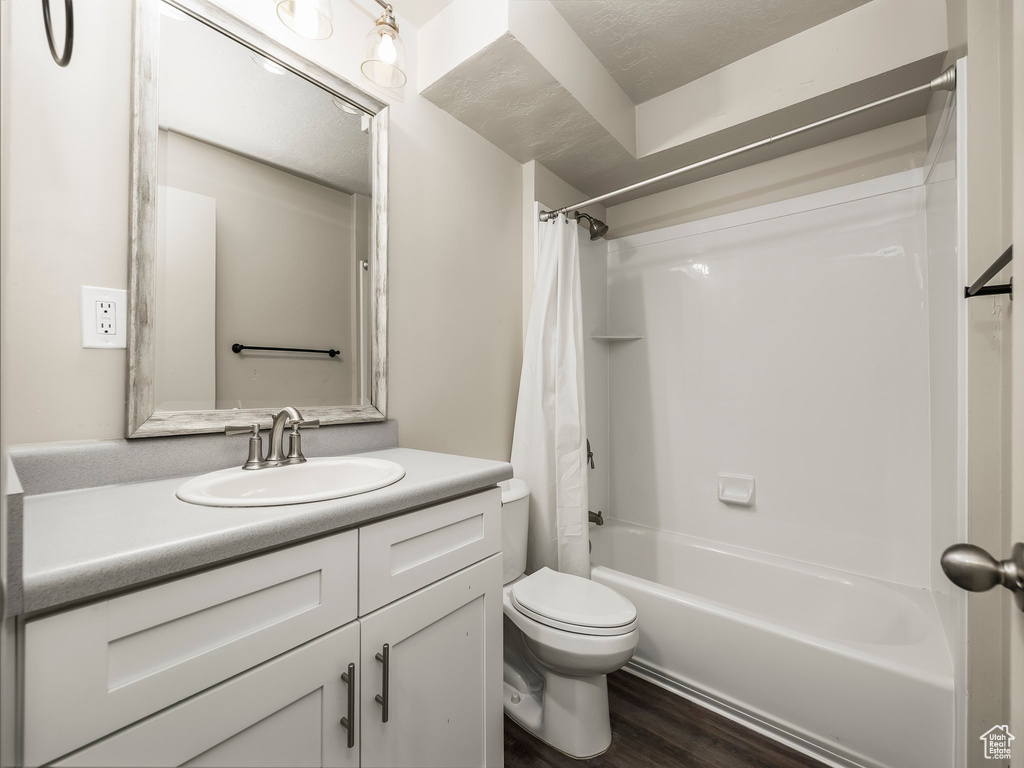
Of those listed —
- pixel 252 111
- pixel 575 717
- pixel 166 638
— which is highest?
pixel 252 111

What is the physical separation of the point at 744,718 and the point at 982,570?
1421 millimetres

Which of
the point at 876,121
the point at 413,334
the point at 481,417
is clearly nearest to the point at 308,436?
the point at 413,334

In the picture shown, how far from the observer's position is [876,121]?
1.77m

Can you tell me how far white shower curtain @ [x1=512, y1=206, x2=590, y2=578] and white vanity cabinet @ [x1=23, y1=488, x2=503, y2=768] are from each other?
0.74m

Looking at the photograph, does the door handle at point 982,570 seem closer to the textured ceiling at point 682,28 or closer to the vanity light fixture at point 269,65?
the vanity light fixture at point 269,65

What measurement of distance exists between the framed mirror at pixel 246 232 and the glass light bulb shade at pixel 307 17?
126 mm

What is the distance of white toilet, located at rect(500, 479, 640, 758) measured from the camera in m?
A: 1.32

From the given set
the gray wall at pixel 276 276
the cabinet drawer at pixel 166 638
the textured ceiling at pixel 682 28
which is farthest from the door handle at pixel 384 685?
the textured ceiling at pixel 682 28

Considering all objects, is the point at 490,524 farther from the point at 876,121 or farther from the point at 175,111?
the point at 876,121

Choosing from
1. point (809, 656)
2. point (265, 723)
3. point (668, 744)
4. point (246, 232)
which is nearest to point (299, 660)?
point (265, 723)

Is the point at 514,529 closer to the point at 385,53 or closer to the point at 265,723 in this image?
the point at 265,723

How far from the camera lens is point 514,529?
5.31 feet

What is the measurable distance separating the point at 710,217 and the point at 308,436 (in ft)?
6.98

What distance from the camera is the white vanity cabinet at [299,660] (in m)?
0.55
